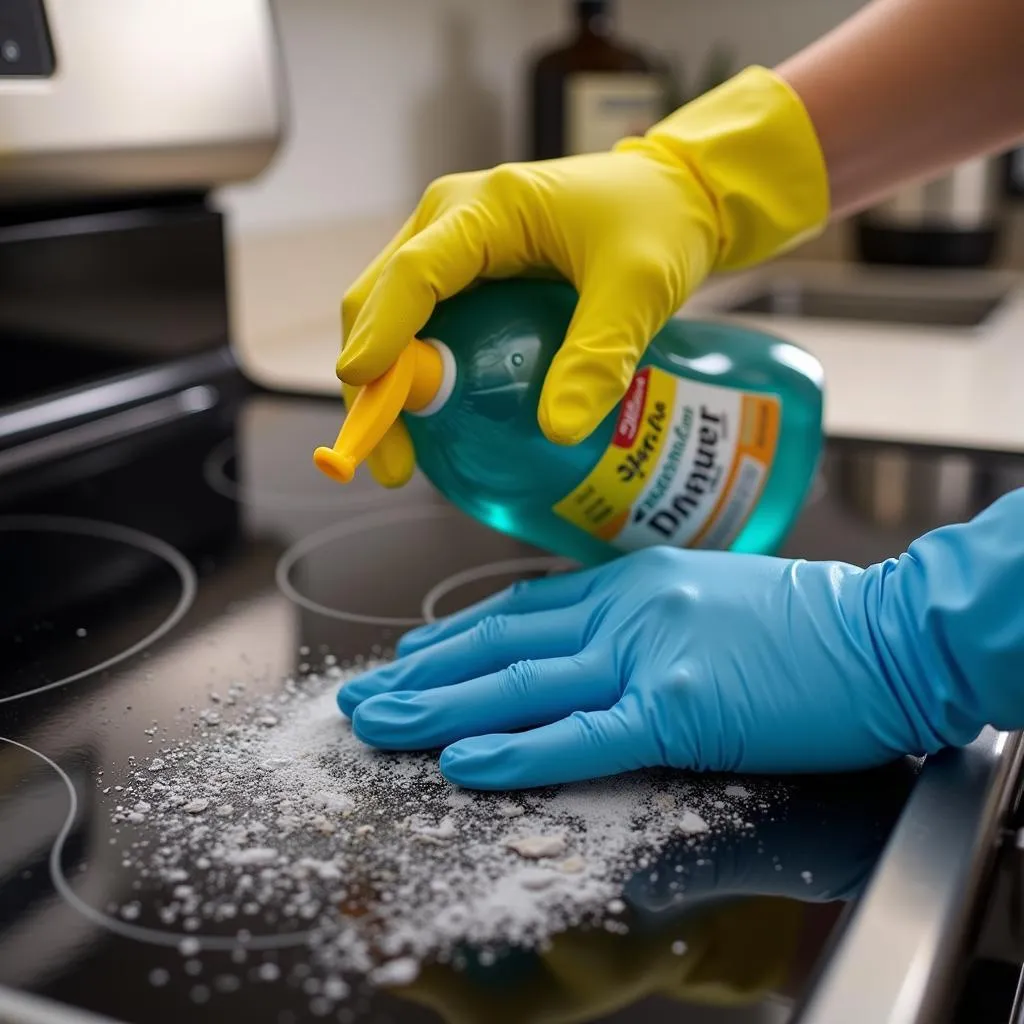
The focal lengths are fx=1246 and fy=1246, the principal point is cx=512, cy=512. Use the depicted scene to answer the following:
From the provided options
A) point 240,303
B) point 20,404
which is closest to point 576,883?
point 20,404

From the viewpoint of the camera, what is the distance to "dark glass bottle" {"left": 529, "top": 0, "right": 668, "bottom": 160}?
162 cm

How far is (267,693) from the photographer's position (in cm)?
57

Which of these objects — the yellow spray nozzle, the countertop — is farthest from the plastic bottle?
the countertop

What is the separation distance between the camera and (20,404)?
92 cm

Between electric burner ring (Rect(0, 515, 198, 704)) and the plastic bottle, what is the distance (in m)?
0.16

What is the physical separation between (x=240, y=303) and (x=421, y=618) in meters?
0.72

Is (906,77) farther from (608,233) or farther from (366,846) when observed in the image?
(366,846)

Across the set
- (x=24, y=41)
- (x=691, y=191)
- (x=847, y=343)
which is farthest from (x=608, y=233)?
(x=847, y=343)

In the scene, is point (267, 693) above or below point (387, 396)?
below

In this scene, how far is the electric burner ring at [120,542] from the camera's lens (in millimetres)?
598

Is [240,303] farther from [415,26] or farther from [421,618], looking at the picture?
[421,618]

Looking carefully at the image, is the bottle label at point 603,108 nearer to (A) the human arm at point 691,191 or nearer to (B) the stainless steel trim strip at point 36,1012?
(A) the human arm at point 691,191

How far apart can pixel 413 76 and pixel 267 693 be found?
123cm

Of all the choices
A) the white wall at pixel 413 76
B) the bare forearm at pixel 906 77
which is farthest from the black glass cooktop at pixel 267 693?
the white wall at pixel 413 76
